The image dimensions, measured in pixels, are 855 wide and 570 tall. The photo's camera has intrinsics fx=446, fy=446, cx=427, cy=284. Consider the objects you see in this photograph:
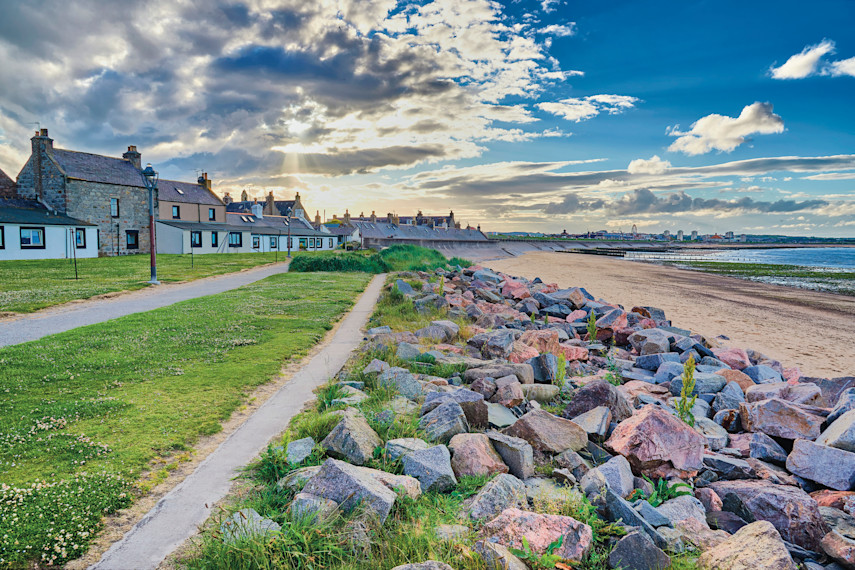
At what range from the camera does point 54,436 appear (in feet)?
16.4

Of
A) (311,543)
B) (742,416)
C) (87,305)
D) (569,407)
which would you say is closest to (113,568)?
(311,543)

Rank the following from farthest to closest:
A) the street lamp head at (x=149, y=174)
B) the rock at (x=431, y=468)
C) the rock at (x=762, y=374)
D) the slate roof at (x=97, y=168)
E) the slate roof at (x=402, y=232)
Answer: the slate roof at (x=402, y=232), the slate roof at (x=97, y=168), the street lamp head at (x=149, y=174), the rock at (x=762, y=374), the rock at (x=431, y=468)

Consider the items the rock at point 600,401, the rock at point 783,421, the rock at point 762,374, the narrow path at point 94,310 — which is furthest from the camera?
the narrow path at point 94,310

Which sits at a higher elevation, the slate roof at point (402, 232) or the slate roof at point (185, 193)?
the slate roof at point (185, 193)

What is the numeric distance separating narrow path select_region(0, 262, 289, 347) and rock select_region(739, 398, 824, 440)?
45.5 ft

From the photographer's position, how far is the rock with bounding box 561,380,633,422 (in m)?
5.90

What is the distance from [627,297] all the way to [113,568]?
87.9 feet

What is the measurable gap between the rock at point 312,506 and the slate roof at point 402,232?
292 feet

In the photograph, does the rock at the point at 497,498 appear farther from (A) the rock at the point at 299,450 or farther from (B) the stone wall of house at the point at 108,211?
(B) the stone wall of house at the point at 108,211

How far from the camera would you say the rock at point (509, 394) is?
632 centimetres

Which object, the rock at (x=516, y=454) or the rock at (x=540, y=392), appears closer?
the rock at (x=516, y=454)

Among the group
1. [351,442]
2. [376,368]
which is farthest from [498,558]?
[376,368]

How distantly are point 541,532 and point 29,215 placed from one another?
50.0 metres

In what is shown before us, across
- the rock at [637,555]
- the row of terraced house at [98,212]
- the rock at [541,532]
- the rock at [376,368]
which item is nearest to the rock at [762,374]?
the rock at [376,368]
